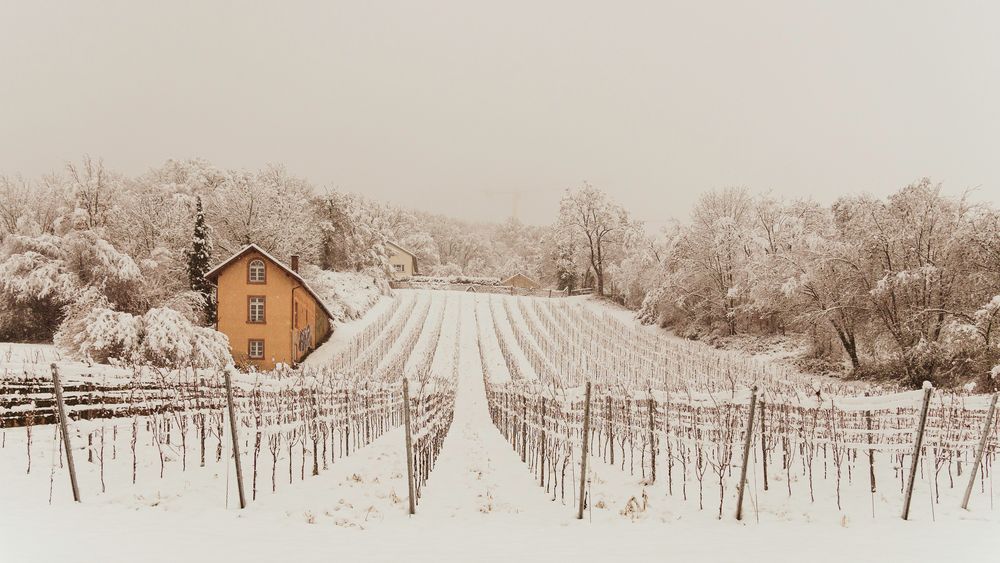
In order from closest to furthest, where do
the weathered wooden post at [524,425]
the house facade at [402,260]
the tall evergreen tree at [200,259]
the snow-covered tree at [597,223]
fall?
1. the weathered wooden post at [524,425]
2. the tall evergreen tree at [200,259]
3. the snow-covered tree at [597,223]
4. the house facade at [402,260]

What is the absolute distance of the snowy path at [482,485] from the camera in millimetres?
7652

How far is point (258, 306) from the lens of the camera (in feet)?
107

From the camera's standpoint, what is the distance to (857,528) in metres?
6.81

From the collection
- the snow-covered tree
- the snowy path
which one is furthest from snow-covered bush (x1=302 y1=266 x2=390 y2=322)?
the snowy path

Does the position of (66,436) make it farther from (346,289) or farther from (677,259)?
(346,289)

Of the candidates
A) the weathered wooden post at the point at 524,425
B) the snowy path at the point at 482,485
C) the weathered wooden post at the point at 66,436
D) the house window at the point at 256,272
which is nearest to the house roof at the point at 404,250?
the house window at the point at 256,272

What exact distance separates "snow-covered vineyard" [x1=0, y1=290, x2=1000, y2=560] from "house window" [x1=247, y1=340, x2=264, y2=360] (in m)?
18.7

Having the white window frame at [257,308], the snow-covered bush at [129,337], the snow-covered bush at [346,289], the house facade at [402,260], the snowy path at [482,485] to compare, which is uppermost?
the house facade at [402,260]

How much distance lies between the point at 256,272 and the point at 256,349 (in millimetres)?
4406

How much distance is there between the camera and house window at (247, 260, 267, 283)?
32719 mm

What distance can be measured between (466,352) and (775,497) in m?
32.8

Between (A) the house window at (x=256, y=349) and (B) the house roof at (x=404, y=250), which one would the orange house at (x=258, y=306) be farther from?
(B) the house roof at (x=404, y=250)

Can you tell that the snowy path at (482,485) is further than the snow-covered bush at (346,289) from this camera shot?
No

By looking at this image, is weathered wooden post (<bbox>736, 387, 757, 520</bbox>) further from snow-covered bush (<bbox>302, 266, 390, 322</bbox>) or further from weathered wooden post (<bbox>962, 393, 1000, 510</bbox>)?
snow-covered bush (<bbox>302, 266, 390, 322</bbox>)
